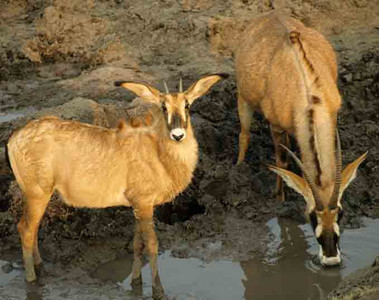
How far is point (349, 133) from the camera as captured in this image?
37.5 feet

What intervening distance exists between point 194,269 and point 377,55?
642 cm

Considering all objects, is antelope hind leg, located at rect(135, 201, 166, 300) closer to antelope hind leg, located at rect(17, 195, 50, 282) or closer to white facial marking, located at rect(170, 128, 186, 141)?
white facial marking, located at rect(170, 128, 186, 141)

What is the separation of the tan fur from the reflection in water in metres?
1.03

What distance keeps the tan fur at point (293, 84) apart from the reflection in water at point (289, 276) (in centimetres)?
103

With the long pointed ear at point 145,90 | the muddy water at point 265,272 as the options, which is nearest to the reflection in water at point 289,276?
the muddy water at point 265,272

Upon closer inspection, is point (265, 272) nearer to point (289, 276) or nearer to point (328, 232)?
point (289, 276)

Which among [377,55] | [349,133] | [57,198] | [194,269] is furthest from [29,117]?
[377,55]

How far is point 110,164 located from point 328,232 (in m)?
2.45

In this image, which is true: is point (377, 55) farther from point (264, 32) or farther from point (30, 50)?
point (30, 50)

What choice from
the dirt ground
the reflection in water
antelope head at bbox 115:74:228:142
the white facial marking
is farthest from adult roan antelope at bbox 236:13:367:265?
the white facial marking

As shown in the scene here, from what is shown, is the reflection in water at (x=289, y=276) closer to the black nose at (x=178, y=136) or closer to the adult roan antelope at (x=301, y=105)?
the adult roan antelope at (x=301, y=105)

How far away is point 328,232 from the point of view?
8.22 meters

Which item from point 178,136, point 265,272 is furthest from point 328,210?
point 178,136

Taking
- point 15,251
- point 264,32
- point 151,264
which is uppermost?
point 264,32
